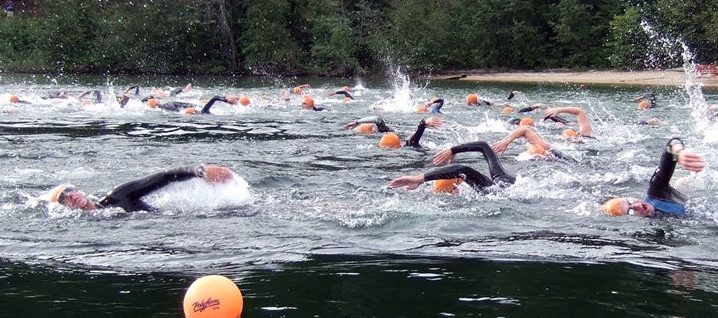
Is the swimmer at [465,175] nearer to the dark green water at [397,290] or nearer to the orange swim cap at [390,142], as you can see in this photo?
the dark green water at [397,290]

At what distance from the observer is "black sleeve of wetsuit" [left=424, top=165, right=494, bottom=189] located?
8484 mm

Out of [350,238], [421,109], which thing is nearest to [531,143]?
[350,238]

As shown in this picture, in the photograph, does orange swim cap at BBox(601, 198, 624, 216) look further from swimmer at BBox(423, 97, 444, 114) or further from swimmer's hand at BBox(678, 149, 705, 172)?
swimmer at BBox(423, 97, 444, 114)

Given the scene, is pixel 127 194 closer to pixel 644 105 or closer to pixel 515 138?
pixel 515 138

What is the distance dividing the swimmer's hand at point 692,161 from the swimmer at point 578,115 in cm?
452

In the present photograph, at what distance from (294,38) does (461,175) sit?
45.3 meters

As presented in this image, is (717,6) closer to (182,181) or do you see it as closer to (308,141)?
(308,141)

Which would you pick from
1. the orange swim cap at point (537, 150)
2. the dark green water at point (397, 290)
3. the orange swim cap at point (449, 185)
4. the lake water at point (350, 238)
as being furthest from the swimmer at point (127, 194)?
the orange swim cap at point (537, 150)

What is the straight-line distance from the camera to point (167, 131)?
1747 cm

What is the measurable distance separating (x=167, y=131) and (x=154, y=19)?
3569cm

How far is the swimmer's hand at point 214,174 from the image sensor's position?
7.92 meters

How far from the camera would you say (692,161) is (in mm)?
7055

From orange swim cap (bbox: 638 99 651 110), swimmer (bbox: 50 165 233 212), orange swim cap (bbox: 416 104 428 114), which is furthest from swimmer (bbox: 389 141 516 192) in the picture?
orange swim cap (bbox: 638 99 651 110)

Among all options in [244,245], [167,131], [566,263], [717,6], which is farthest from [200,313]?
[717,6]
